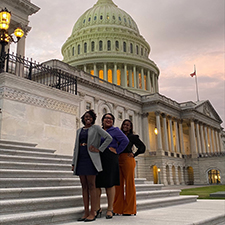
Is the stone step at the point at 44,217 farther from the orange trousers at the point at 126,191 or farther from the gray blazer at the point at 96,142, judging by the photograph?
the gray blazer at the point at 96,142

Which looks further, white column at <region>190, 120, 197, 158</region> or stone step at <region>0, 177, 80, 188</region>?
white column at <region>190, 120, 197, 158</region>

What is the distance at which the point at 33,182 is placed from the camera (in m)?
6.34

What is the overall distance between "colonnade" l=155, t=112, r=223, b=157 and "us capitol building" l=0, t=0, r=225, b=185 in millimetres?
183

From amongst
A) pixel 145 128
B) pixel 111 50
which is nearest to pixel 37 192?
pixel 145 128

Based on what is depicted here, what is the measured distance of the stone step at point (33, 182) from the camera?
5.95m

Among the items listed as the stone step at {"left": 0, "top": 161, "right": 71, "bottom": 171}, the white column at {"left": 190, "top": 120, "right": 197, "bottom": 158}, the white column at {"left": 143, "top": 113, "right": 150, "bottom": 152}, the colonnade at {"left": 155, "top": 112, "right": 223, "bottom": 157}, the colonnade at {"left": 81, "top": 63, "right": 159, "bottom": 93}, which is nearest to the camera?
the stone step at {"left": 0, "top": 161, "right": 71, "bottom": 171}

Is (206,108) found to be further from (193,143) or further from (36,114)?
(36,114)

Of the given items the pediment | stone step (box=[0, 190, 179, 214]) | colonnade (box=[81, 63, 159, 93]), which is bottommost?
stone step (box=[0, 190, 179, 214])

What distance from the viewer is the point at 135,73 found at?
69000mm

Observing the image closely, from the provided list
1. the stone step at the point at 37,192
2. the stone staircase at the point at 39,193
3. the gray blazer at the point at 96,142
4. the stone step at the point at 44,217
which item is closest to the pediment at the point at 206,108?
the stone staircase at the point at 39,193

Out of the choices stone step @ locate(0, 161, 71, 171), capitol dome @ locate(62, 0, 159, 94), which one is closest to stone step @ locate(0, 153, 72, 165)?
stone step @ locate(0, 161, 71, 171)

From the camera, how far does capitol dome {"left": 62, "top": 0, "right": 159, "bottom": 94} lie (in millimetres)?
67938

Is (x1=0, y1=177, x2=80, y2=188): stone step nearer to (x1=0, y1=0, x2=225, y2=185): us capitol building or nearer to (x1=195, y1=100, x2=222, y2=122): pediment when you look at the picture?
(x1=0, y1=0, x2=225, y2=185): us capitol building

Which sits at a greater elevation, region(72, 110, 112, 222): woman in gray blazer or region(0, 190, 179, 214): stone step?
region(72, 110, 112, 222): woman in gray blazer
